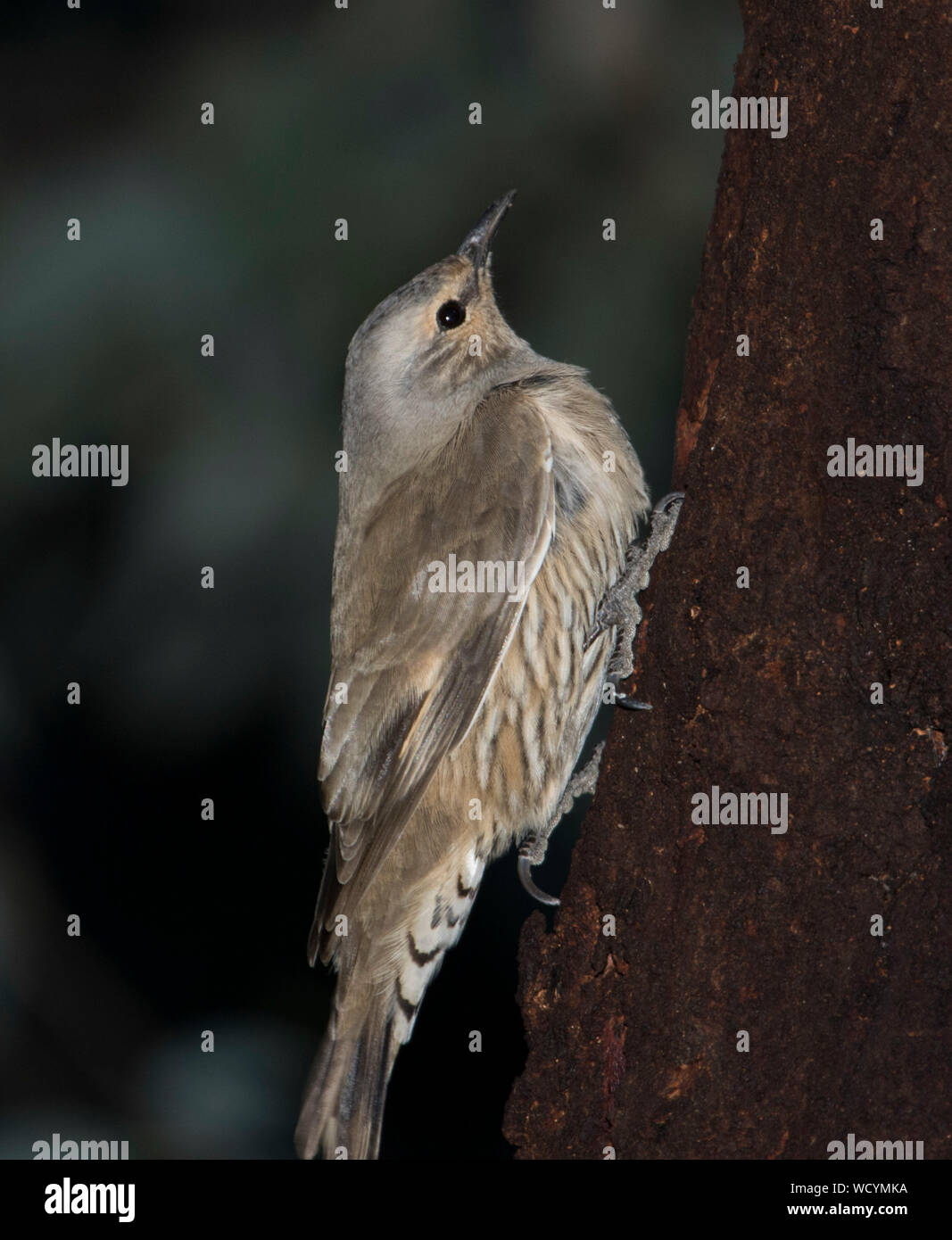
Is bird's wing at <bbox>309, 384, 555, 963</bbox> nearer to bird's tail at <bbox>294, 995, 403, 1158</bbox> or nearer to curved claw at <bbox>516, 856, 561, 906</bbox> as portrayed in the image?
bird's tail at <bbox>294, 995, 403, 1158</bbox>

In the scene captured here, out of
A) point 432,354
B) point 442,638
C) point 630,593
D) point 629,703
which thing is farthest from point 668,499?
point 432,354

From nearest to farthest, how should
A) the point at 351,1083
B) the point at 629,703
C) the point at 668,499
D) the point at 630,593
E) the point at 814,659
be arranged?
the point at 814,659, the point at 629,703, the point at 668,499, the point at 630,593, the point at 351,1083

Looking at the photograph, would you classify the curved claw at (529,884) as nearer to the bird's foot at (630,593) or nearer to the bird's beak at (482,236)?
the bird's foot at (630,593)

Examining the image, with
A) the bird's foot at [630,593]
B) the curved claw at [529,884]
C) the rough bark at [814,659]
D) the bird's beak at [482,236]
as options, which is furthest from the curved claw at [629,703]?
the bird's beak at [482,236]

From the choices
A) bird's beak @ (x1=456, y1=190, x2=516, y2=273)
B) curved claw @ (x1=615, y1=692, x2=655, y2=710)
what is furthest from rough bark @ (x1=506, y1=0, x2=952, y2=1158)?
bird's beak @ (x1=456, y1=190, x2=516, y2=273)

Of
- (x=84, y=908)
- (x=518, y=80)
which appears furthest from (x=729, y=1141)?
(x=518, y=80)

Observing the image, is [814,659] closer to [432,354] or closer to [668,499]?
[668,499]

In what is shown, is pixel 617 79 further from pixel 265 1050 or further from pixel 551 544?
pixel 265 1050
